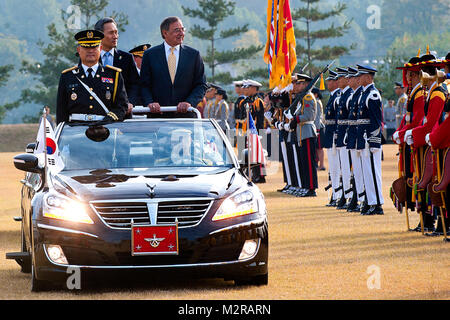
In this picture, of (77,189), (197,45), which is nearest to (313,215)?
(77,189)

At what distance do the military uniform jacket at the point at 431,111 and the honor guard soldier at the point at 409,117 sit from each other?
29 cm

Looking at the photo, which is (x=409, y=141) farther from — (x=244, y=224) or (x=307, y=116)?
(x=307, y=116)

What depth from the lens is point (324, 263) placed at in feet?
33.7

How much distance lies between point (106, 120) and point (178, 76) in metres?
2.31

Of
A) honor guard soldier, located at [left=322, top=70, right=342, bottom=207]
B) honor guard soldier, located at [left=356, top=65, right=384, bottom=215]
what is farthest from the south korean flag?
honor guard soldier, located at [left=322, top=70, right=342, bottom=207]

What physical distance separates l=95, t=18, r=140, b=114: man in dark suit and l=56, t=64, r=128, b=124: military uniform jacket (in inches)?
58.6

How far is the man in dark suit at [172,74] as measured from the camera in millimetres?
12203

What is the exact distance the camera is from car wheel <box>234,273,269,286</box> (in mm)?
8797

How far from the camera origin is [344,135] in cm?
1670

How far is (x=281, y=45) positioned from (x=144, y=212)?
1200 centimetres

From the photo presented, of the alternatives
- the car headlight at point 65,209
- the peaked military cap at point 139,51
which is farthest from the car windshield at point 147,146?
the peaked military cap at point 139,51

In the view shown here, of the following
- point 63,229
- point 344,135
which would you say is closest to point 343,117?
point 344,135

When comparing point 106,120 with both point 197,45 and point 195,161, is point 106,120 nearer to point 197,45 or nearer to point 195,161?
point 195,161

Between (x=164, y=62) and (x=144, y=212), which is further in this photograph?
(x=164, y=62)
